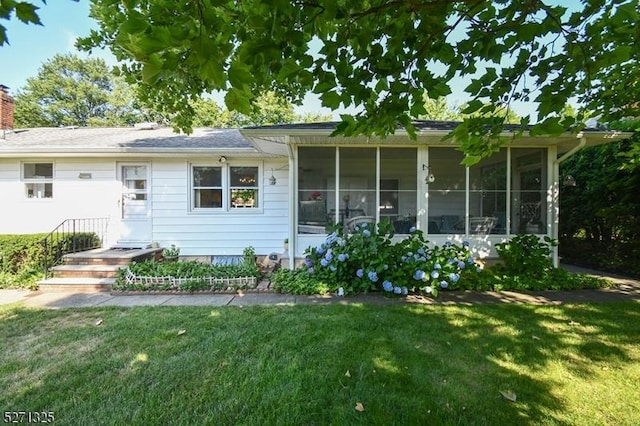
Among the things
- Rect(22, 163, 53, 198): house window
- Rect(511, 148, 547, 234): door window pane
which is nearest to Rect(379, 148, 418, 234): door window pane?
Rect(511, 148, 547, 234): door window pane

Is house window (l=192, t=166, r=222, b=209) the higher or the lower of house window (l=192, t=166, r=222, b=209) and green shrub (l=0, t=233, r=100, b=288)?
the higher

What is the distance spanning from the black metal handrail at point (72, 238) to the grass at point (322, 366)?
2.68 meters

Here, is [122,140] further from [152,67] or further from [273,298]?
[152,67]

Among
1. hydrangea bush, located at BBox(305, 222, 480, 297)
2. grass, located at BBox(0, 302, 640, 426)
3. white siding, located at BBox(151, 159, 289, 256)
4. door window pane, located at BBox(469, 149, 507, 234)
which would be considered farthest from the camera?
white siding, located at BBox(151, 159, 289, 256)

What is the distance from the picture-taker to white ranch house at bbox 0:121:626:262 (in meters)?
6.64

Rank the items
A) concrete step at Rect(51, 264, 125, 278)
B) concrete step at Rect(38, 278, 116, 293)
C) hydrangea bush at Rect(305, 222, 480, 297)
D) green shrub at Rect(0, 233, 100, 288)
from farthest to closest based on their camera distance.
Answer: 1. green shrub at Rect(0, 233, 100, 288)
2. concrete step at Rect(51, 264, 125, 278)
3. concrete step at Rect(38, 278, 116, 293)
4. hydrangea bush at Rect(305, 222, 480, 297)

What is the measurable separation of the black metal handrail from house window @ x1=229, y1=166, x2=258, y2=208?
131 inches

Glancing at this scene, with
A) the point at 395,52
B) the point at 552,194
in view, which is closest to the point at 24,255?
the point at 395,52

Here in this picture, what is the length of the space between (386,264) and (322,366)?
2.83 m

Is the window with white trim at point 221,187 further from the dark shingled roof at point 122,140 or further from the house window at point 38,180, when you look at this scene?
the house window at point 38,180

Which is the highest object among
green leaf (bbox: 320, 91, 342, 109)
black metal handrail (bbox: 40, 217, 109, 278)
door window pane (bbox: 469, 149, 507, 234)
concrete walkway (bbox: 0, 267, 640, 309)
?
green leaf (bbox: 320, 91, 342, 109)

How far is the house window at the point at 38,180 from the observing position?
835 cm

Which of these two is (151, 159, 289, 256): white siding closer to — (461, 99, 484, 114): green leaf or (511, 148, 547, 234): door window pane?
(511, 148, 547, 234): door window pane

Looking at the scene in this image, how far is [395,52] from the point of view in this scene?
234 cm
